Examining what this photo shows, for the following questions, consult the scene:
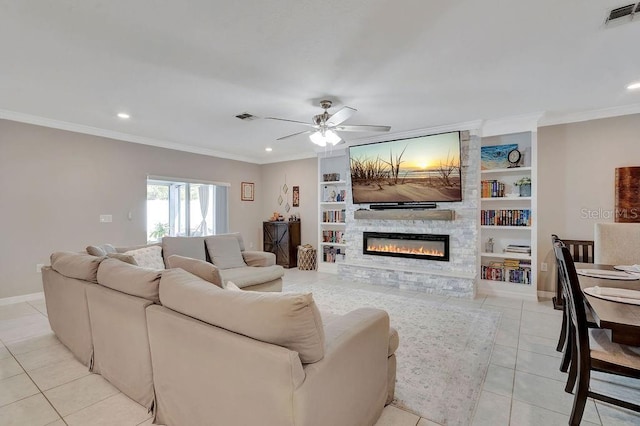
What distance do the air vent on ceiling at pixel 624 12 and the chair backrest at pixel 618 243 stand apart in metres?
1.79

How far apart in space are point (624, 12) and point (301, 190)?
5585mm

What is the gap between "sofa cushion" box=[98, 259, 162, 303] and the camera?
186 cm

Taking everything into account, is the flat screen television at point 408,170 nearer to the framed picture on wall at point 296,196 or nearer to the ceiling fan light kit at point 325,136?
the ceiling fan light kit at point 325,136

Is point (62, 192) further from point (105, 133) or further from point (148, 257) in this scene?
point (148, 257)

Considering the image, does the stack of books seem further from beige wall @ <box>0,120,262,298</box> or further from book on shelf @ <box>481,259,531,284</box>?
beige wall @ <box>0,120,262,298</box>

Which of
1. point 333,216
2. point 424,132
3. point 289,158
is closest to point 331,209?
point 333,216

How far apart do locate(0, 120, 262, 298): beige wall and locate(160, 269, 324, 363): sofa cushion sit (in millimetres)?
4355

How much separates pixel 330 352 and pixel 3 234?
4.99 metres

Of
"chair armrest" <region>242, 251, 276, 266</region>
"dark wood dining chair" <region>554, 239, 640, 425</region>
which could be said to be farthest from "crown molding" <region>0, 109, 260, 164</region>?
"dark wood dining chair" <region>554, 239, 640, 425</region>

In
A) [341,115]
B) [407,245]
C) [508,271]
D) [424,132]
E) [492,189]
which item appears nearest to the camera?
[341,115]

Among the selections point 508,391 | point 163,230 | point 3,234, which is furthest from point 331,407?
point 163,230

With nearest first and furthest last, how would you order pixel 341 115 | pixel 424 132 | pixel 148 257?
1. pixel 341 115
2. pixel 148 257
3. pixel 424 132

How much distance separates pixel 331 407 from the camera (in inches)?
52.2

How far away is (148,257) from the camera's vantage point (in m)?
3.52
